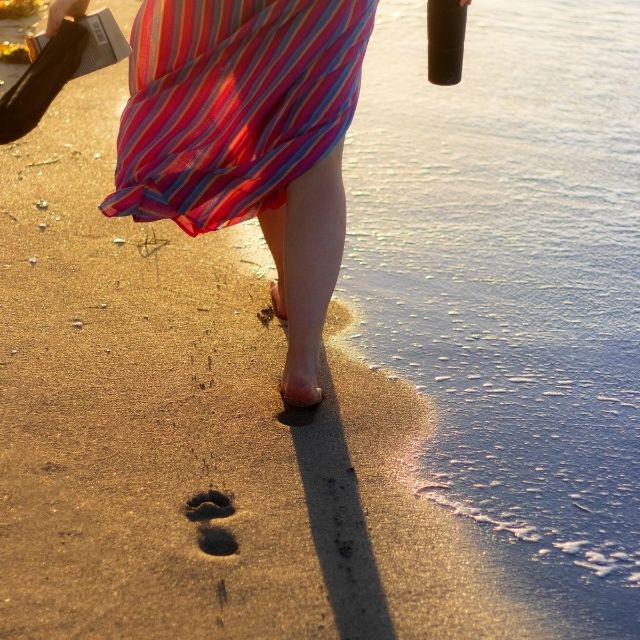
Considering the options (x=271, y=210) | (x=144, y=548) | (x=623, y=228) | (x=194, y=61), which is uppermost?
(x=194, y=61)

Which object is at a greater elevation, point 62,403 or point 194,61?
point 194,61

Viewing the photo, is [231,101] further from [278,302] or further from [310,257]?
[278,302]

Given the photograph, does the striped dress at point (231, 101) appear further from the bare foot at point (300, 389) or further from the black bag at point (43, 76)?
the bare foot at point (300, 389)

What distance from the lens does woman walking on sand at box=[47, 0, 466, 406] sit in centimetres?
239

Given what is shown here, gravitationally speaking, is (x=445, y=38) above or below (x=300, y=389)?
above

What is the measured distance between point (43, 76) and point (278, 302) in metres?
0.83

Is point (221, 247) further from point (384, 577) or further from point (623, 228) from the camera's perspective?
point (384, 577)

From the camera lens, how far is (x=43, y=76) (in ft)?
8.32

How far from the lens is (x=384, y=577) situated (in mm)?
2059

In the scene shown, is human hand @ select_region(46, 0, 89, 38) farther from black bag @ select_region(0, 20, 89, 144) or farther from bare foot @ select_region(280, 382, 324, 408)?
bare foot @ select_region(280, 382, 324, 408)

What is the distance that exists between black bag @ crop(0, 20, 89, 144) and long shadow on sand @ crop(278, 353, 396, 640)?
2.88 ft

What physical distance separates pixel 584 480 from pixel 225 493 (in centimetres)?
75

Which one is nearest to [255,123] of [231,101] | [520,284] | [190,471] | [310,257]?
[231,101]

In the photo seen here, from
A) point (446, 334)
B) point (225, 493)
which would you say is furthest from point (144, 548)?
point (446, 334)
